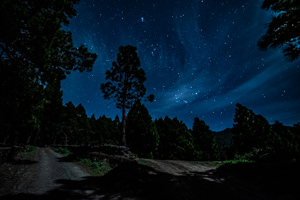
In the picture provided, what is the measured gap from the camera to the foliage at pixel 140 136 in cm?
2789

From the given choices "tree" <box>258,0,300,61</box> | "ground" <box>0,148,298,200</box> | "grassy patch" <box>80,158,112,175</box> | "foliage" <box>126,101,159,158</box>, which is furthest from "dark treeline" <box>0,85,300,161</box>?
"tree" <box>258,0,300,61</box>

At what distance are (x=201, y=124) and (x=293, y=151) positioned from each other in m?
30.2

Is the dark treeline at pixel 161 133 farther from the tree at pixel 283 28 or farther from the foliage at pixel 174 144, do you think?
the tree at pixel 283 28

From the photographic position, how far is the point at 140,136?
2819 centimetres

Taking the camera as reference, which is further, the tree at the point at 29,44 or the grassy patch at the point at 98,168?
the grassy patch at the point at 98,168

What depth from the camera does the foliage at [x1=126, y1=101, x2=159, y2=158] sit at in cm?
2789

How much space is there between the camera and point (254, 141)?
1227 inches

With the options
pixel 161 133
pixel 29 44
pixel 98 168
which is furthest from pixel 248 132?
pixel 29 44

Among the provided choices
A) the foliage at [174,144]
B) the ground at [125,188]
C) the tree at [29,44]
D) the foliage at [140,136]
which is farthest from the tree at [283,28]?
the foliage at [174,144]

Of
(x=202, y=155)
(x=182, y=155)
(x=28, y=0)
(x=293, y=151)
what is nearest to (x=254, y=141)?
(x=202, y=155)

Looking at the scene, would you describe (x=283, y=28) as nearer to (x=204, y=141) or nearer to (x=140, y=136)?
(x=140, y=136)

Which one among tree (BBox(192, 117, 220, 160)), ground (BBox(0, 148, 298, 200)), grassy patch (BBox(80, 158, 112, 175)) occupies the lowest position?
ground (BBox(0, 148, 298, 200))

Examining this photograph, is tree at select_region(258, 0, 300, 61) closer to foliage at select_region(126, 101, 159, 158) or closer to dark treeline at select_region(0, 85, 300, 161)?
dark treeline at select_region(0, 85, 300, 161)

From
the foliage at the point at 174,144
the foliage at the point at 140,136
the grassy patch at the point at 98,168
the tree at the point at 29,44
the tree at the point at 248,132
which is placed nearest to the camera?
the tree at the point at 29,44
